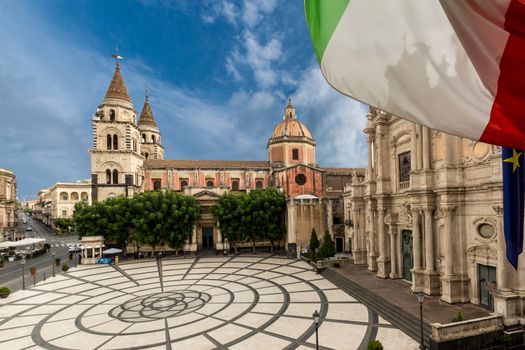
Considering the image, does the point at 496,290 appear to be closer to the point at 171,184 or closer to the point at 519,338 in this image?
the point at 519,338

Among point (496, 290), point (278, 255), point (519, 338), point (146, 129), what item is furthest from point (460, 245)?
point (146, 129)

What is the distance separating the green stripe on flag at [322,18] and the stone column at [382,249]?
71.0 feet

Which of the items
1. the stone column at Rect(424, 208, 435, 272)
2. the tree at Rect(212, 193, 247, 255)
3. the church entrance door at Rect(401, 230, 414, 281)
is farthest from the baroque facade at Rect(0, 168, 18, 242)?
the stone column at Rect(424, 208, 435, 272)

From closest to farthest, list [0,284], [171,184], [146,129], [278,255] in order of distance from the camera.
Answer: [0,284], [278,255], [171,184], [146,129]

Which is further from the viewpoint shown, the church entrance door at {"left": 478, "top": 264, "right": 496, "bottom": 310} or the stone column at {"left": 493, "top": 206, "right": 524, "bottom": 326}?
the church entrance door at {"left": 478, "top": 264, "right": 496, "bottom": 310}

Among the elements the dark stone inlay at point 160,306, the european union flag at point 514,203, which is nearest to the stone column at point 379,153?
the dark stone inlay at point 160,306

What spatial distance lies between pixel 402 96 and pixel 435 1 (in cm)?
111

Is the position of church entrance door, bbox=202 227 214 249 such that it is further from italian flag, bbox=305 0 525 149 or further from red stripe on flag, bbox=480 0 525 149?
red stripe on flag, bbox=480 0 525 149

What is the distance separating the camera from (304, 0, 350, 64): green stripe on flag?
337cm

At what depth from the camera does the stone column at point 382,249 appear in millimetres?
21859

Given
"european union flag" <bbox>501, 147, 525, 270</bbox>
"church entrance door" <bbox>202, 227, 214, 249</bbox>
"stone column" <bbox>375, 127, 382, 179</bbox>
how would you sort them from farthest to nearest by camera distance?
"church entrance door" <bbox>202, 227, 214, 249</bbox>
"stone column" <bbox>375, 127, 382, 179</bbox>
"european union flag" <bbox>501, 147, 525, 270</bbox>

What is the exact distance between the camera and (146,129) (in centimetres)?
6288

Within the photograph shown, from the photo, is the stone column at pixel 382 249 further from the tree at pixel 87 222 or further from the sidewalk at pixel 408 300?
the tree at pixel 87 222

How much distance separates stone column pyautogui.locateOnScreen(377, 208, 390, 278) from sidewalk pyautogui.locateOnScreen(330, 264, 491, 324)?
727 mm
